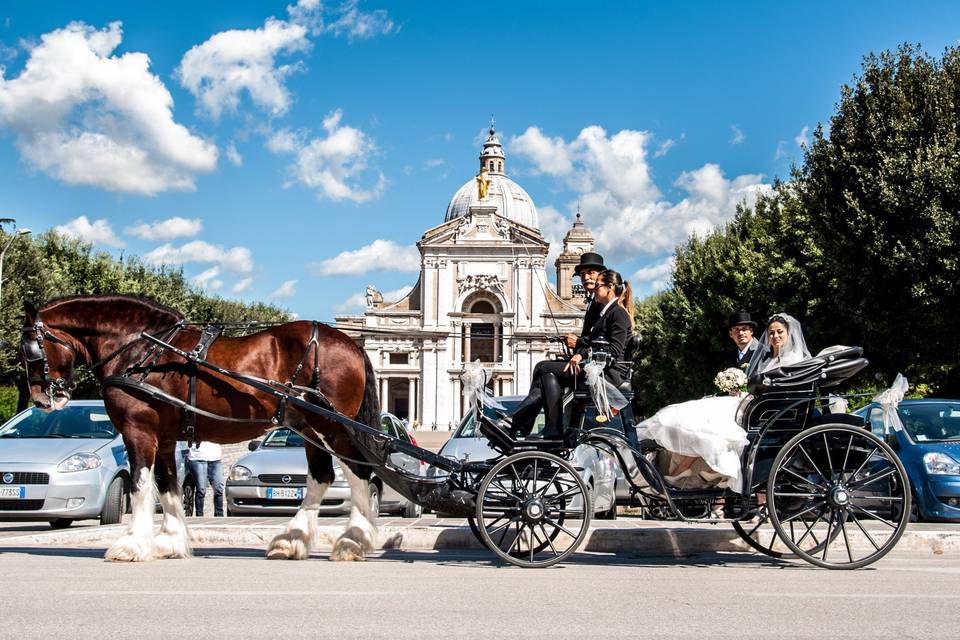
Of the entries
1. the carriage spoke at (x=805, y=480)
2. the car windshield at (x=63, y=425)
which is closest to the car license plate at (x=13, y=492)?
the car windshield at (x=63, y=425)


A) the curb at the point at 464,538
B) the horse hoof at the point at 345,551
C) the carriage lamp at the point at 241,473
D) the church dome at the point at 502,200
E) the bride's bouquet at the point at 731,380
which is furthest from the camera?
the church dome at the point at 502,200

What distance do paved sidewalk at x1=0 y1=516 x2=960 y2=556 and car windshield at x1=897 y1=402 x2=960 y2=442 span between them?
3.33 m

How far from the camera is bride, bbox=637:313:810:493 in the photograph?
764 centimetres

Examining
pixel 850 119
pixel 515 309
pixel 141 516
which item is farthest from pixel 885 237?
pixel 515 309

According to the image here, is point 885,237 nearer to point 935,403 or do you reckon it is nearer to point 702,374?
point 935,403

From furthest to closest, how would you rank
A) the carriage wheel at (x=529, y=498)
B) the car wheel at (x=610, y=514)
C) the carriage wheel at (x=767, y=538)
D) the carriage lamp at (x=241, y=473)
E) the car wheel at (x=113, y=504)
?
the carriage lamp at (x=241, y=473), the car wheel at (x=610, y=514), the car wheel at (x=113, y=504), the carriage wheel at (x=767, y=538), the carriage wheel at (x=529, y=498)

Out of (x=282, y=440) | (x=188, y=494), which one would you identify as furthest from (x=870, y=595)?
(x=188, y=494)

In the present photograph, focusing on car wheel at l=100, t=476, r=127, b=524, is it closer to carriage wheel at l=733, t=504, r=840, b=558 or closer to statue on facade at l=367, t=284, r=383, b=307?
carriage wheel at l=733, t=504, r=840, b=558

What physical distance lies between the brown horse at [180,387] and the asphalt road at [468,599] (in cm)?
38

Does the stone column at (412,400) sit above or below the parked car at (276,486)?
above

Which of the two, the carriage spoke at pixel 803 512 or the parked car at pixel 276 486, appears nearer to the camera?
the carriage spoke at pixel 803 512

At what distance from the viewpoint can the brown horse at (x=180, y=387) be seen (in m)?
8.12

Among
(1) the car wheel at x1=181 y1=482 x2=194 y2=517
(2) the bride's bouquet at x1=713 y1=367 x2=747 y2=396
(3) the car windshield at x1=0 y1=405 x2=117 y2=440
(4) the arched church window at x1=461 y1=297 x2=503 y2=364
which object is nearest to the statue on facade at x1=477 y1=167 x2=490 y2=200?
(4) the arched church window at x1=461 y1=297 x2=503 y2=364

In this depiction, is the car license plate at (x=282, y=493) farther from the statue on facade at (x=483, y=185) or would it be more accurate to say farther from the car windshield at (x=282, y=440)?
the statue on facade at (x=483, y=185)
